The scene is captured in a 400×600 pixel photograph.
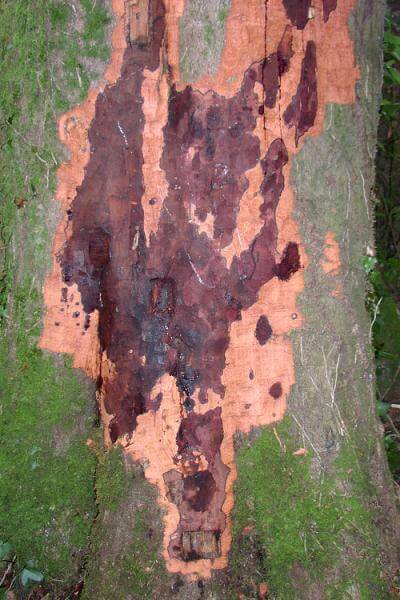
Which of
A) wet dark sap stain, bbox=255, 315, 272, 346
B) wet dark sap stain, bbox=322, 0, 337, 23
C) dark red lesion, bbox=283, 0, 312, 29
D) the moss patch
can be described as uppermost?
wet dark sap stain, bbox=322, 0, 337, 23

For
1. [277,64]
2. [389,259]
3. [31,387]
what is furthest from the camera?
[389,259]

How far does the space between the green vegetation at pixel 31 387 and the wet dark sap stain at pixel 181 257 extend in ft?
0.51

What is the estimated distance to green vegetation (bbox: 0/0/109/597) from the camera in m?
1.87

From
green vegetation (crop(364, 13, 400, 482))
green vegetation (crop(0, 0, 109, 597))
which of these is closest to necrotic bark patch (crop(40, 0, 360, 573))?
green vegetation (crop(0, 0, 109, 597))

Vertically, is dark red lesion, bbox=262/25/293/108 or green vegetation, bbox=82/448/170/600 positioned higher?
dark red lesion, bbox=262/25/293/108

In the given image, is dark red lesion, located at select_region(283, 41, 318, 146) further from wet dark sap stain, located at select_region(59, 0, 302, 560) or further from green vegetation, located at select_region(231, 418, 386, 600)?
green vegetation, located at select_region(231, 418, 386, 600)

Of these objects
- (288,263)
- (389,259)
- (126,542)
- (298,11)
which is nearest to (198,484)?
(126,542)

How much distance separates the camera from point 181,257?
5.82 feet

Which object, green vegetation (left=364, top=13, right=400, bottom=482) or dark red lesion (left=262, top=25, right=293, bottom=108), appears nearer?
dark red lesion (left=262, top=25, right=293, bottom=108)

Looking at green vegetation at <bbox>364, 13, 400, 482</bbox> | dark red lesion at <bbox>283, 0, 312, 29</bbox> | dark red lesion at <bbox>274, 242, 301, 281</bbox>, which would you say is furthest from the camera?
green vegetation at <bbox>364, 13, 400, 482</bbox>

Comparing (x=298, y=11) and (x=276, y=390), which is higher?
(x=298, y=11)

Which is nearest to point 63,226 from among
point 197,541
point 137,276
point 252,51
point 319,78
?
point 137,276

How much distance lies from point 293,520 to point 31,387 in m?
1.03

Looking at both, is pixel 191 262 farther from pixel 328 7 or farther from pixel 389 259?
pixel 389 259
